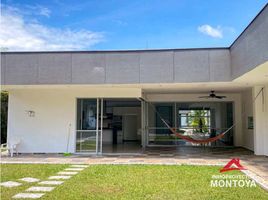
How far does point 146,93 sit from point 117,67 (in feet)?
14.2

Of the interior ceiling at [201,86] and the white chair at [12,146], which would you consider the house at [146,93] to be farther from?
the white chair at [12,146]

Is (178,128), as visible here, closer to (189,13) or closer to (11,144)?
(189,13)

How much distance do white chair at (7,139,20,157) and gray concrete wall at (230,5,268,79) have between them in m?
8.09

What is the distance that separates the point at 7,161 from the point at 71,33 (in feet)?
25.0

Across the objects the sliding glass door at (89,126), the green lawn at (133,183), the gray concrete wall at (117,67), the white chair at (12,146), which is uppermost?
the gray concrete wall at (117,67)

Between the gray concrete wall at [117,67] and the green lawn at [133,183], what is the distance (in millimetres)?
2909

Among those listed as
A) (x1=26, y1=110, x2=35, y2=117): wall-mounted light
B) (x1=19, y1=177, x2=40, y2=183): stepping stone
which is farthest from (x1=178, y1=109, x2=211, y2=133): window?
(x1=19, y1=177, x2=40, y2=183): stepping stone

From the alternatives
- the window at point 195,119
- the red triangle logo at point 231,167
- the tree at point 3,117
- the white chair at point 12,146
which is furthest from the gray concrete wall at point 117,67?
the tree at point 3,117

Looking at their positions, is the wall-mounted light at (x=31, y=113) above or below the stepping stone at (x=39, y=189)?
above

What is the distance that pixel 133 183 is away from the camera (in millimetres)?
5531

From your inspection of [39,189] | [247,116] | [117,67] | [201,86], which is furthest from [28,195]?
[247,116]

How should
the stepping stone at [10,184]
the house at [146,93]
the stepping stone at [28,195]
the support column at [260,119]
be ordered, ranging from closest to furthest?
the stepping stone at [28,195]
the stepping stone at [10,184]
the house at [146,93]
the support column at [260,119]

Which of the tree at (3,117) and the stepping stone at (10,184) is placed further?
the tree at (3,117)

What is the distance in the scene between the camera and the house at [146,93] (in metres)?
8.37
